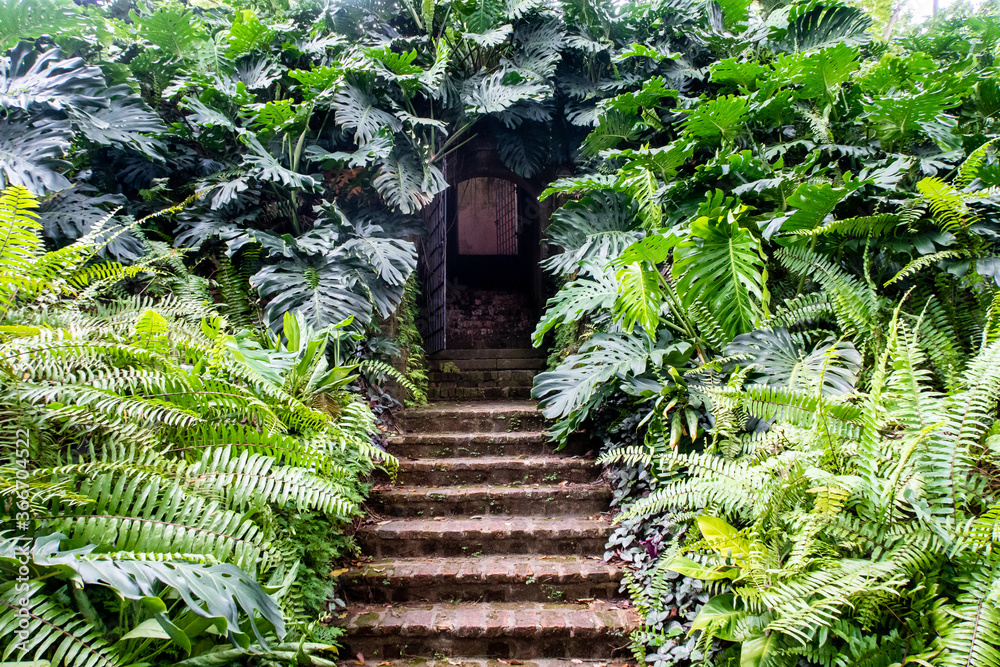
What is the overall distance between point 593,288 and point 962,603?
1991mm

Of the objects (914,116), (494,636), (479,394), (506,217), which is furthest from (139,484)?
(506,217)

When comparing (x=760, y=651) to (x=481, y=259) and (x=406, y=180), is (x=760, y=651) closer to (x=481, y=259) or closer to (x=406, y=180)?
(x=406, y=180)

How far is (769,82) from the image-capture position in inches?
119

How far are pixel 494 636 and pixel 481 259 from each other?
698cm

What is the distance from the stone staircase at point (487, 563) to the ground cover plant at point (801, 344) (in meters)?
0.22

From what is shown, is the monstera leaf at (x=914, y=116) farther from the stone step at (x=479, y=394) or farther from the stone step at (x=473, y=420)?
the stone step at (x=479, y=394)

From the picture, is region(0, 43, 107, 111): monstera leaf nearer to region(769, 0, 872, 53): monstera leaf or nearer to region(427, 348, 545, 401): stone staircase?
region(427, 348, 545, 401): stone staircase

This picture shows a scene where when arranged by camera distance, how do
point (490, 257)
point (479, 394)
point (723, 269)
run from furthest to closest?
point (490, 257), point (479, 394), point (723, 269)

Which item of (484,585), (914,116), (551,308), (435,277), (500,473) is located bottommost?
(484,585)

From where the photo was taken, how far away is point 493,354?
16.4 ft

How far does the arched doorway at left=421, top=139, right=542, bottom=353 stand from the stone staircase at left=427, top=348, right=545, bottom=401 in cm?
23

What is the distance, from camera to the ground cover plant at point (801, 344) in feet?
4.97

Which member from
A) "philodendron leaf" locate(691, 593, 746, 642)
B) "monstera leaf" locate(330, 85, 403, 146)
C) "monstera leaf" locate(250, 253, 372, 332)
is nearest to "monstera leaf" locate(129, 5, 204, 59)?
"monstera leaf" locate(330, 85, 403, 146)

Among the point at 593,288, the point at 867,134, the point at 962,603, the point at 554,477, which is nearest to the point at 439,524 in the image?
the point at 554,477
